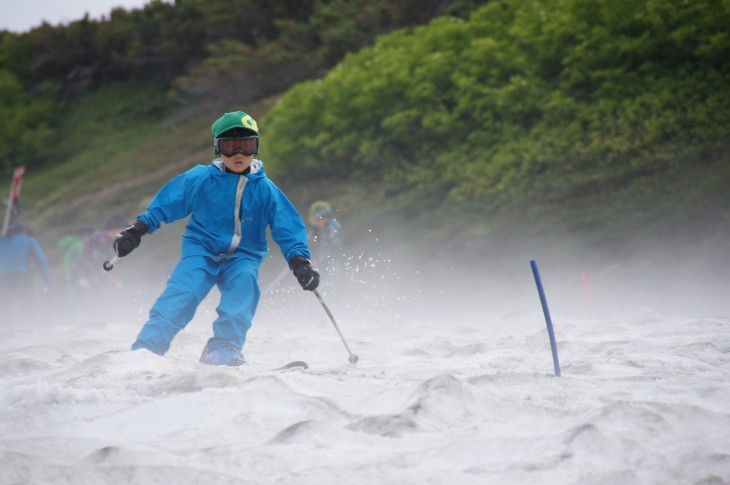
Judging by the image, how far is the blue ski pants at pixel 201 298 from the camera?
5.08 meters

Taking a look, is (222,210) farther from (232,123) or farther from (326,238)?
(326,238)

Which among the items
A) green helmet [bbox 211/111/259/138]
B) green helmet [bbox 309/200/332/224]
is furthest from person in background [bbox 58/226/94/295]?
green helmet [bbox 211/111/259/138]

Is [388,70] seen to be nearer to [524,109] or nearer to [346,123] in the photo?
[346,123]

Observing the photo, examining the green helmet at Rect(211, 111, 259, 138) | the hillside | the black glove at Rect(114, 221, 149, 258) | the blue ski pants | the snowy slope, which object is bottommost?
the snowy slope

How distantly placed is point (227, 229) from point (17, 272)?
6.79 metres

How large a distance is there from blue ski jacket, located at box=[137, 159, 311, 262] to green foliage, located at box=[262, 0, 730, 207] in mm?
6706

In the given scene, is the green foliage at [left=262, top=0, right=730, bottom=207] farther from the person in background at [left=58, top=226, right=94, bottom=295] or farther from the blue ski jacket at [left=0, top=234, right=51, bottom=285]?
the blue ski jacket at [left=0, top=234, right=51, bottom=285]

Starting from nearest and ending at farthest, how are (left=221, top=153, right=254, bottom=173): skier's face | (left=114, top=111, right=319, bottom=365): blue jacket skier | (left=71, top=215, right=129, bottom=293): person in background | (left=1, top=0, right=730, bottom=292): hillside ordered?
(left=114, top=111, right=319, bottom=365): blue jacket skier
(left=221, top=153, right=254, bottom=173): skier's face
(left=1, top=0, right=730, bottom=292): hillside
(left=71, top=215, right=129, bottom=293): person in background

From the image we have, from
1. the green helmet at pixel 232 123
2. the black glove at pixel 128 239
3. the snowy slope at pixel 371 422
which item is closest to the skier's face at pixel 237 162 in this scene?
the green helmet at pixel 232 123

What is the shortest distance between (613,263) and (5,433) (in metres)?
8.38

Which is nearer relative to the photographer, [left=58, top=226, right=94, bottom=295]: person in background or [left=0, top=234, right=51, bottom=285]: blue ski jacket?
[left=0, top=234, right=51, bottom=285]: blue ski jacket

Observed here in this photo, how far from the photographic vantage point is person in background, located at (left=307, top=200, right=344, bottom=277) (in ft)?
33.6

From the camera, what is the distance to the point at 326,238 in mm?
10312

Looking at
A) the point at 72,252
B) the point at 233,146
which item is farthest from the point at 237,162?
the point at 72,252
